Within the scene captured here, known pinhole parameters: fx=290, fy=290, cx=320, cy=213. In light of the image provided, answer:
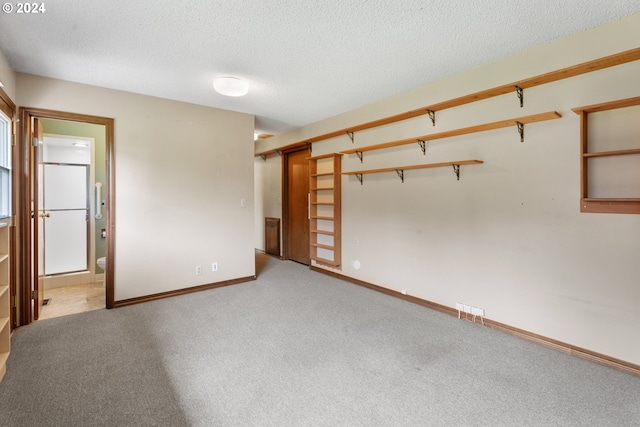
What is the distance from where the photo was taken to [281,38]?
230cm

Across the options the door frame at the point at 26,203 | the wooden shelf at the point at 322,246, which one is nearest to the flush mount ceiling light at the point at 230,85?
the door frame at the point at 26,203

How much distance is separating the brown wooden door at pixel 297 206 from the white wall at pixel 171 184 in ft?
3.85

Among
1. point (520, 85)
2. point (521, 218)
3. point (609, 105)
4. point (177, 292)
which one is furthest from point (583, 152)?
point (177, 292)

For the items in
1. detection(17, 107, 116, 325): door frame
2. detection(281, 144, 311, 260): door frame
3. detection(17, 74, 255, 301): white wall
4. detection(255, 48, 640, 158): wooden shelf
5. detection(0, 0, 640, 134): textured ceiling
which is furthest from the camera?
detection(281, 144, 311, 260): door frame

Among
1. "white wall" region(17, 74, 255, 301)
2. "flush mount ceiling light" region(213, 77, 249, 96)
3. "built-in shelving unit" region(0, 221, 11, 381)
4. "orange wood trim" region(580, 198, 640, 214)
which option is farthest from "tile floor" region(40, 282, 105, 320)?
"orange wood trim" region(580, 198, 640, 214)

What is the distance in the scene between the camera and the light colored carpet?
65.4 inches

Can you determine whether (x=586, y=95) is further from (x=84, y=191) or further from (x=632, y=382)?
(x=84, y=191)

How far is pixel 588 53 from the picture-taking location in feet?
7.28

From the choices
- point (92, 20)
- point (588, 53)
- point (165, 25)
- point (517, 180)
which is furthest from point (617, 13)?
point (92, 20)

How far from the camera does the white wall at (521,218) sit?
215 centimetres

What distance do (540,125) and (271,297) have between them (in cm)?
330

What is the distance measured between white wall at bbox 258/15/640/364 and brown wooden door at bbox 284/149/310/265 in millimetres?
1767

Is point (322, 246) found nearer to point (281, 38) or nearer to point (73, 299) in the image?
point (281, 38)

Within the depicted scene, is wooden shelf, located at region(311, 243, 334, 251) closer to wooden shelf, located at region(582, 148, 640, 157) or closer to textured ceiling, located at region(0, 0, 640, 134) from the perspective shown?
textured ceiling, located at region(0, 0, 640, 134)
